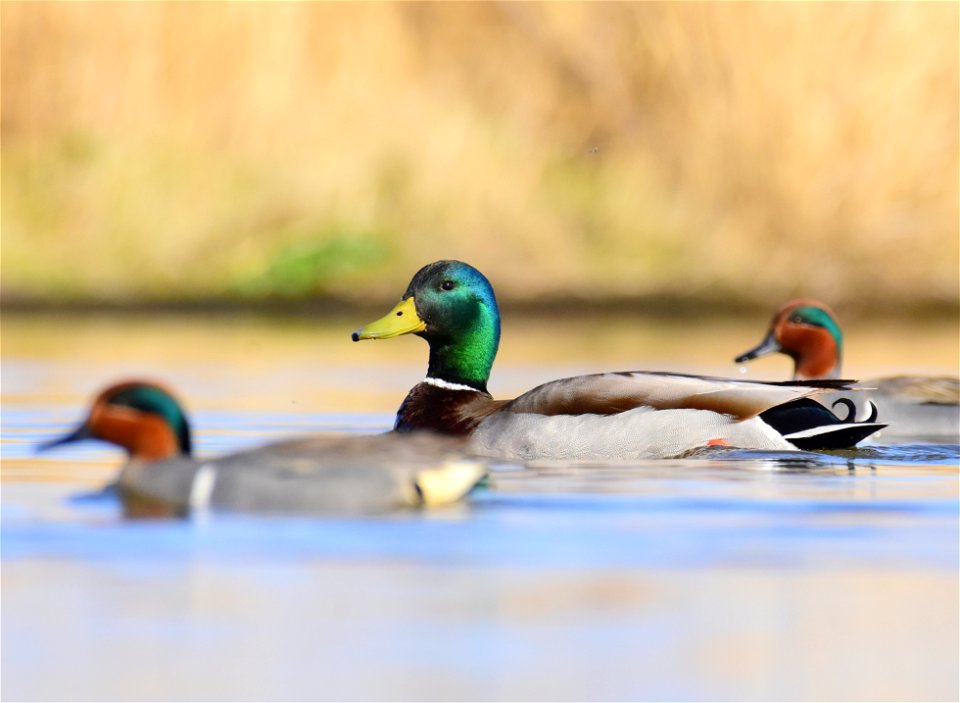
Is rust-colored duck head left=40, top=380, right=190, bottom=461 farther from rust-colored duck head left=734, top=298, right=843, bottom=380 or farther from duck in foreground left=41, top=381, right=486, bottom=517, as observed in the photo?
rust-colored duck head left=734, top=298, right=843, bottom=380

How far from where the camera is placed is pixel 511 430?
28.7 ft

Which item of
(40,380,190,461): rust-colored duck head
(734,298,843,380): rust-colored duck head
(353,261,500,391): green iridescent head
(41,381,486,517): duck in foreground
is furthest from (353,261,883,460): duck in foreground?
(734,298,843,380): rust-colored duck head

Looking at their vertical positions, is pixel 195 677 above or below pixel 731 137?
below

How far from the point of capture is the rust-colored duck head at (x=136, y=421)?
7.16 metres

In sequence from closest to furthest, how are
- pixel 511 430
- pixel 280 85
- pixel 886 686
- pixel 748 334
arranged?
pixel 886 686 → pixel 511 430 → pixel 748 334 → pixel 280 85

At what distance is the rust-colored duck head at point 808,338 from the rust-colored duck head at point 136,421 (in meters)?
4.83

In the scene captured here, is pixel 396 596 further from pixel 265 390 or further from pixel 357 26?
pixel 357 26

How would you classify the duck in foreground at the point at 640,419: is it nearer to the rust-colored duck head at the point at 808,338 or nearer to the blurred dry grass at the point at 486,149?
the rust-colored duck head at the point at 808,338

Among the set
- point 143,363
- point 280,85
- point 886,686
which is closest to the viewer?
point 886,686

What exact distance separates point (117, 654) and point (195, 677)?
0.27m

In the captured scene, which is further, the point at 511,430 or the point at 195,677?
the point at 511,430

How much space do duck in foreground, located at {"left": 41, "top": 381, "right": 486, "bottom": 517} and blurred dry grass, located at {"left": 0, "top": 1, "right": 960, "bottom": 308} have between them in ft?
34.3

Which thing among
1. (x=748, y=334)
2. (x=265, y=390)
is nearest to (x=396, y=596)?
(x=265, y=390)

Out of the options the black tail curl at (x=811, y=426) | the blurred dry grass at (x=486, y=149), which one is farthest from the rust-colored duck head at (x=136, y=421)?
the blurred dry grass at (x=486, y=149)
